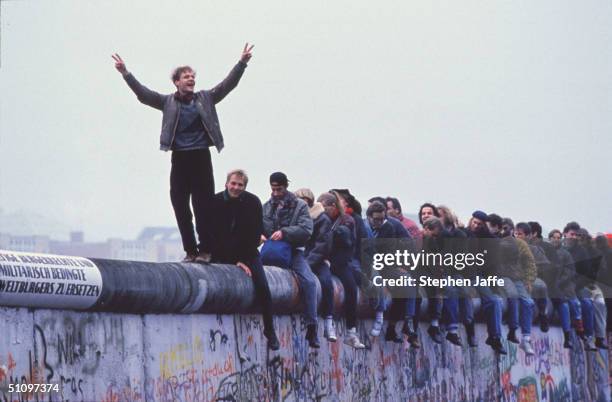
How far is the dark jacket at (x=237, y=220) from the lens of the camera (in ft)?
55.8

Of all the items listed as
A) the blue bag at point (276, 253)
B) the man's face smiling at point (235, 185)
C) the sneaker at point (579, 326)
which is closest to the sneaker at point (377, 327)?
the blue bag at point (276, 253)

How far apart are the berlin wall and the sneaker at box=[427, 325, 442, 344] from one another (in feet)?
0.83

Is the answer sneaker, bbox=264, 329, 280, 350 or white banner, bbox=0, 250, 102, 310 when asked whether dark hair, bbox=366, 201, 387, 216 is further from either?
white banner, bbox=0, 250, 102, 310

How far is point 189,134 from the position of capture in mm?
16578

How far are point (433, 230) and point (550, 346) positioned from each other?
888 cm

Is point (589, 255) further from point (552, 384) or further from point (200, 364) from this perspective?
point (200, 364)

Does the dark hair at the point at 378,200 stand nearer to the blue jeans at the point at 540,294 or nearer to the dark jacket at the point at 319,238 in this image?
the dark jacket at the point at 319,238

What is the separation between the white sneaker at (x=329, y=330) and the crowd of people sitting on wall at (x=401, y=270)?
0.02 m

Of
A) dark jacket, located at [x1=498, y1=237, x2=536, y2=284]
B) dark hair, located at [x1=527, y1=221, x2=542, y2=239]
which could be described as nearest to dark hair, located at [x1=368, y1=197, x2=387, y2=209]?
dark jacket, located at [x1=498, y1=237, x2=536, y2=284]

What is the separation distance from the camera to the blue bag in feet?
60.9

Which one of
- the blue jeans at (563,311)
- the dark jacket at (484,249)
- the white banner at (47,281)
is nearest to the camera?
the white banner at (47,281)

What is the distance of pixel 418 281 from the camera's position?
22641 millimetres

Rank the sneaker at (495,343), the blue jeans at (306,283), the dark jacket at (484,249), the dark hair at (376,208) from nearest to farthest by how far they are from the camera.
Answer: the blue jeans at (306,283) → the dark hair at (376,208) → the dark jacket at (484,249) → the sneaker at (495,343)

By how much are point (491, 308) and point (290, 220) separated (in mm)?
7595
